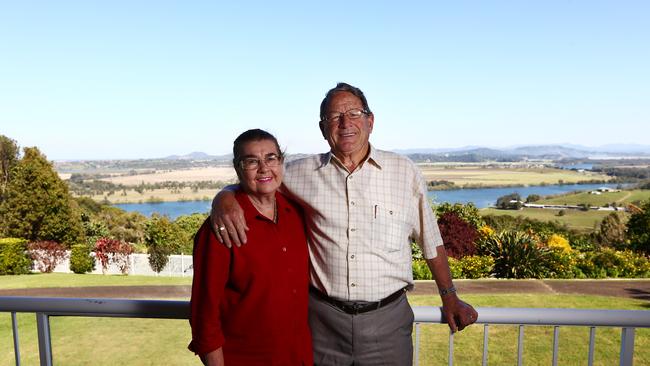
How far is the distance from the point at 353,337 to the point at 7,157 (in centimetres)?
3069

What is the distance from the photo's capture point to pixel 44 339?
6.33 feet

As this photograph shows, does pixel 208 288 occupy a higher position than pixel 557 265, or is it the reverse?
pixel 208 288

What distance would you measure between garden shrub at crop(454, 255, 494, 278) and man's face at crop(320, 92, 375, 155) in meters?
10.5

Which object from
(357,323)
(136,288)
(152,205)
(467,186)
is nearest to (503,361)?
(357,323)

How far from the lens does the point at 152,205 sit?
6638 centimetres

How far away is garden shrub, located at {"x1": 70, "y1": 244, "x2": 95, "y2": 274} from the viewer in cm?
1619

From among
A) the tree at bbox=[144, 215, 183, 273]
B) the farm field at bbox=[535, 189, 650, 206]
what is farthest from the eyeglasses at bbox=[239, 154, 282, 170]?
the farm field at bbox=[535, 189, 650, 206]

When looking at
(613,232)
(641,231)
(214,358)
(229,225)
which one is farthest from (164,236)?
(229,225)

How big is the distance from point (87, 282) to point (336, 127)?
1321 centimetres

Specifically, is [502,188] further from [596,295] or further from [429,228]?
[429,228]

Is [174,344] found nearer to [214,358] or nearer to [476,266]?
[214,358]

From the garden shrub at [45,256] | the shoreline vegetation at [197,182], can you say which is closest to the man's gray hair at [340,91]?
the garden shrub at [45,256]

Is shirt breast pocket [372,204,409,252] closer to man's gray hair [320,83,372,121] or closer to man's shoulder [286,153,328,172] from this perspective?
man's shoulder [286,153,328,172]

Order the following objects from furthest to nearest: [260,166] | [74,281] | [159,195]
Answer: [159,195] < [74,281] < [260,166]
